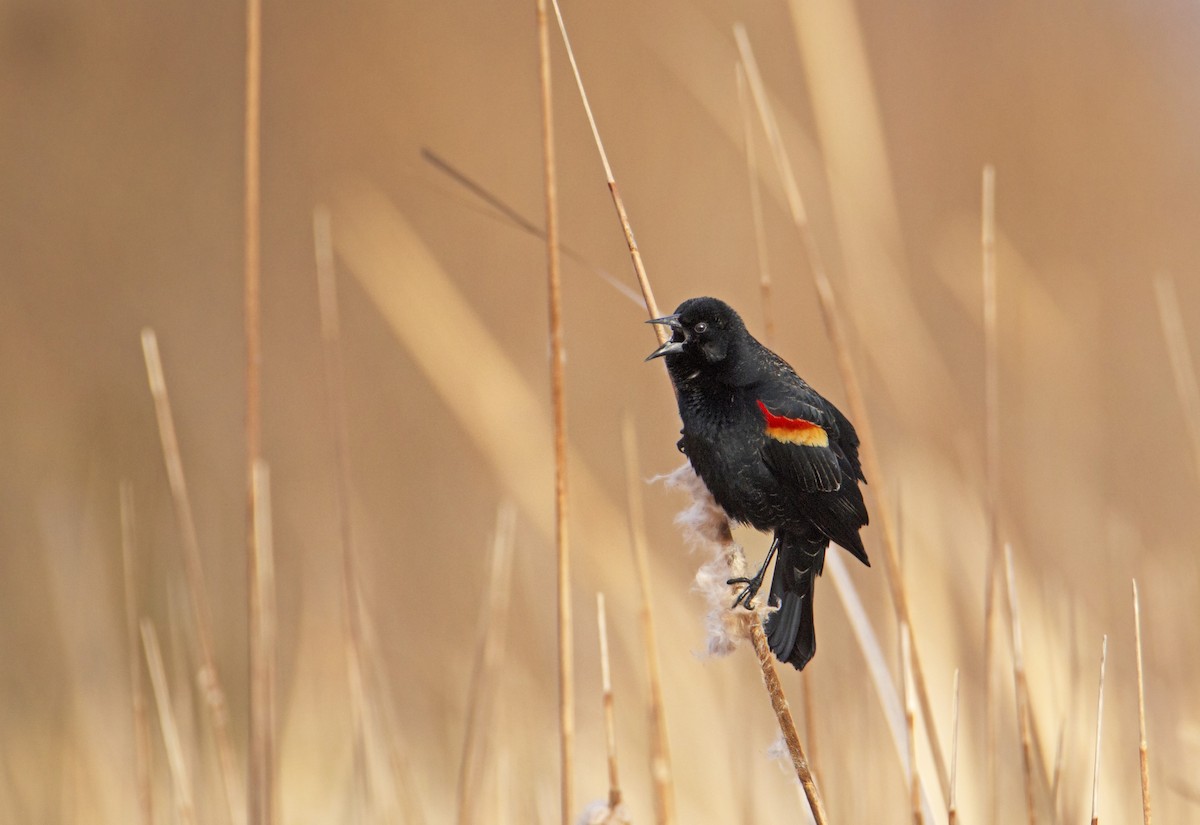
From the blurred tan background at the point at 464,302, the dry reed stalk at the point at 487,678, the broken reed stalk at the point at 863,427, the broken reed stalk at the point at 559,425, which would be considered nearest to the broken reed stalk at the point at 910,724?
the broken reed stalk at the point at 863,427

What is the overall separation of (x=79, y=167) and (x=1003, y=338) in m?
3.41

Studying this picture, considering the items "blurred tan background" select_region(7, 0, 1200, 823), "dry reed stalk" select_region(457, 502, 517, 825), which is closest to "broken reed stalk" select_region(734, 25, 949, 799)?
"dry reed stalk" select_region(457, 502, 517, 825)

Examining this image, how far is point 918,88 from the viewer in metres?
4.54

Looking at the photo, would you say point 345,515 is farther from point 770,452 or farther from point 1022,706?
point 1022,706

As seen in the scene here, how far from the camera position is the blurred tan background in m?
2.62

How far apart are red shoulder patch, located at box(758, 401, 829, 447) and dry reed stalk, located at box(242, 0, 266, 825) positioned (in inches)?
17.7

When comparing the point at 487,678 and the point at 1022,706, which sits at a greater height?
the point at 487,678

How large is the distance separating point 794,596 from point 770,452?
143 mm

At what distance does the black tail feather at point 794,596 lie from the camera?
0.88m

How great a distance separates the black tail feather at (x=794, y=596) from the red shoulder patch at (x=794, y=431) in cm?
10

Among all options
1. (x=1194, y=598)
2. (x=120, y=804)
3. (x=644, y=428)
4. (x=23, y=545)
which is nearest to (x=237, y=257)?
(x=23, y=545)

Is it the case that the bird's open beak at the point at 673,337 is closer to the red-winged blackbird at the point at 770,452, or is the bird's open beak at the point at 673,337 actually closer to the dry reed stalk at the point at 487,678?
the red-winged blackbird at the point at 770,452

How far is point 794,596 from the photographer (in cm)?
91

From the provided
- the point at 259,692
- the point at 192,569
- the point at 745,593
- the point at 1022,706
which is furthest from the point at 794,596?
the point at 192,569
